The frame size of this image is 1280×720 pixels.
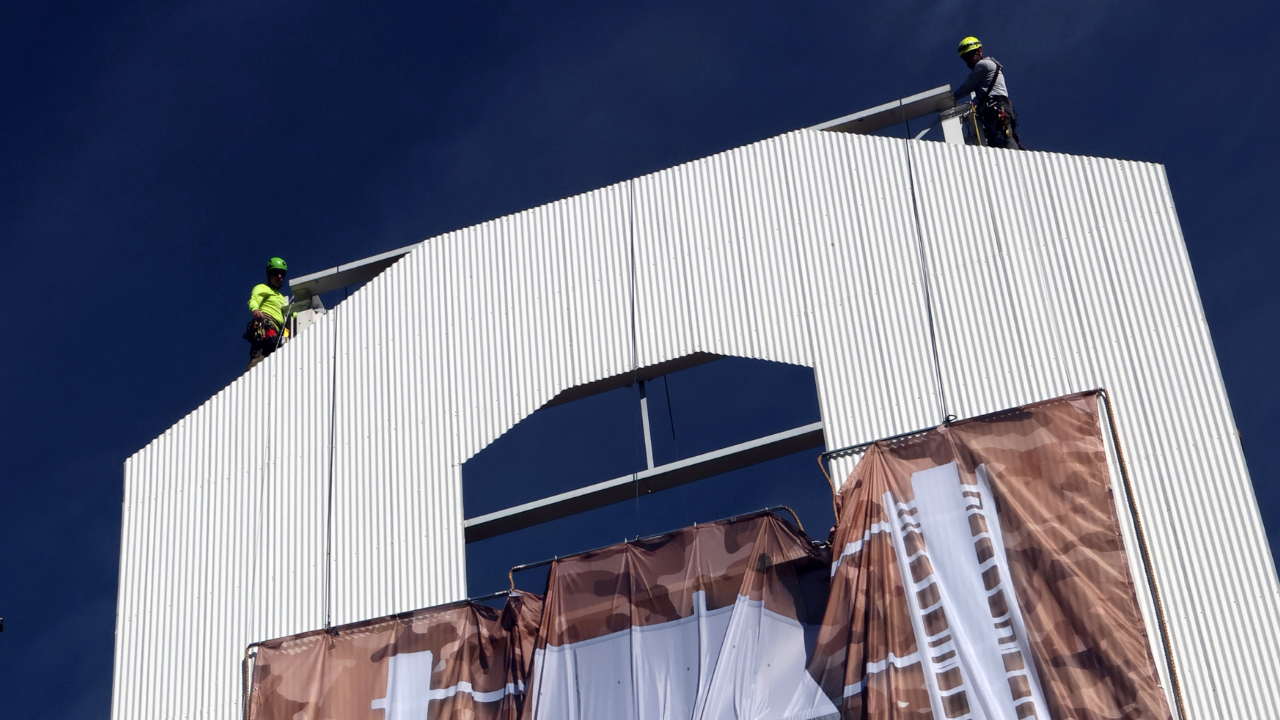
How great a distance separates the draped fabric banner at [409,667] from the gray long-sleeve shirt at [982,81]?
9.27m

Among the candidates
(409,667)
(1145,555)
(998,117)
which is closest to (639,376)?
(409,667)

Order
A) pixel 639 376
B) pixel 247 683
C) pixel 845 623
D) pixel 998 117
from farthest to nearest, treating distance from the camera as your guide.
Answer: pixel 998 117, pixel 639 376, pixel 247 683, pixel 845 623

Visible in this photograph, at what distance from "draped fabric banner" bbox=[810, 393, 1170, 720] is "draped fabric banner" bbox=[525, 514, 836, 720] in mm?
521

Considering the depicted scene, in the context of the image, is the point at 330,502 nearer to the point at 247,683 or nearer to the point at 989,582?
the point at 247,683

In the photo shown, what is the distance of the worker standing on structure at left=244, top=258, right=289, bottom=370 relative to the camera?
24.2 metres

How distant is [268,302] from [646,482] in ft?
25.9

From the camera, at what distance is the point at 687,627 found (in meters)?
18.3

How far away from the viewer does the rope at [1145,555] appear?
16.3 meters

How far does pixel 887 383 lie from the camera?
63.5 ft

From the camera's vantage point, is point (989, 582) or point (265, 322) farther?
point (265, 322)

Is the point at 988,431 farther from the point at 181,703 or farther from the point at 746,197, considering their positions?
the point at 181,703

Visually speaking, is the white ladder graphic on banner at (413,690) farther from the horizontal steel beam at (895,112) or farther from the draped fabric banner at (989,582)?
the horizontal steel beam at (895,112)

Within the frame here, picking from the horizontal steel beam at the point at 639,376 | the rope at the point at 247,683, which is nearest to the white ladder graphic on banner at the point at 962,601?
the horizontal steel beam at the point at 639,376

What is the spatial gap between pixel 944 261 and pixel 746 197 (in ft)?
10.2
